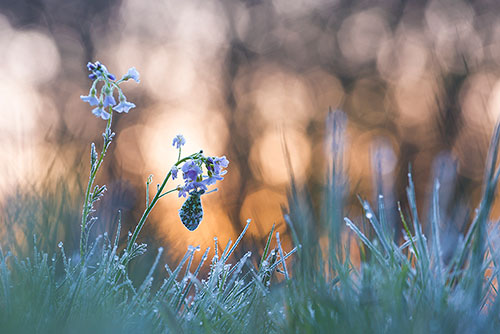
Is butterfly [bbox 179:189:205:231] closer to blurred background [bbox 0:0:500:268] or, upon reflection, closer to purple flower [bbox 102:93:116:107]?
purple flower [bbox 102:93:116:107]

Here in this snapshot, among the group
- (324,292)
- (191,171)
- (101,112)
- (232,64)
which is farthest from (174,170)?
(232,64)

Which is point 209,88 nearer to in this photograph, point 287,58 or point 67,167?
point 287,58

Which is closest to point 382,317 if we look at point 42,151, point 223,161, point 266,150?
point 223,161

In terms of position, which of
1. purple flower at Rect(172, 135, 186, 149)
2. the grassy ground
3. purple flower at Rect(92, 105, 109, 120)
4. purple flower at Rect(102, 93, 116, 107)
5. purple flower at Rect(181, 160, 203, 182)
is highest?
purple flower at Rect(102, 93, 116, 107)

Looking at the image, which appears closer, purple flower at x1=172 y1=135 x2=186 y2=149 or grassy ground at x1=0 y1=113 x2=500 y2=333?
grassy ground at x1=0 y1=113 x2=500 y2=333

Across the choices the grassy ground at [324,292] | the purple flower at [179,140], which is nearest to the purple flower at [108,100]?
the purple flower at [179,140]

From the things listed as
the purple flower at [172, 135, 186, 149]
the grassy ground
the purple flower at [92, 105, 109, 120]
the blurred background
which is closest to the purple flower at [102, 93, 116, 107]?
the purple flower at [92, 105, 109, 120]
